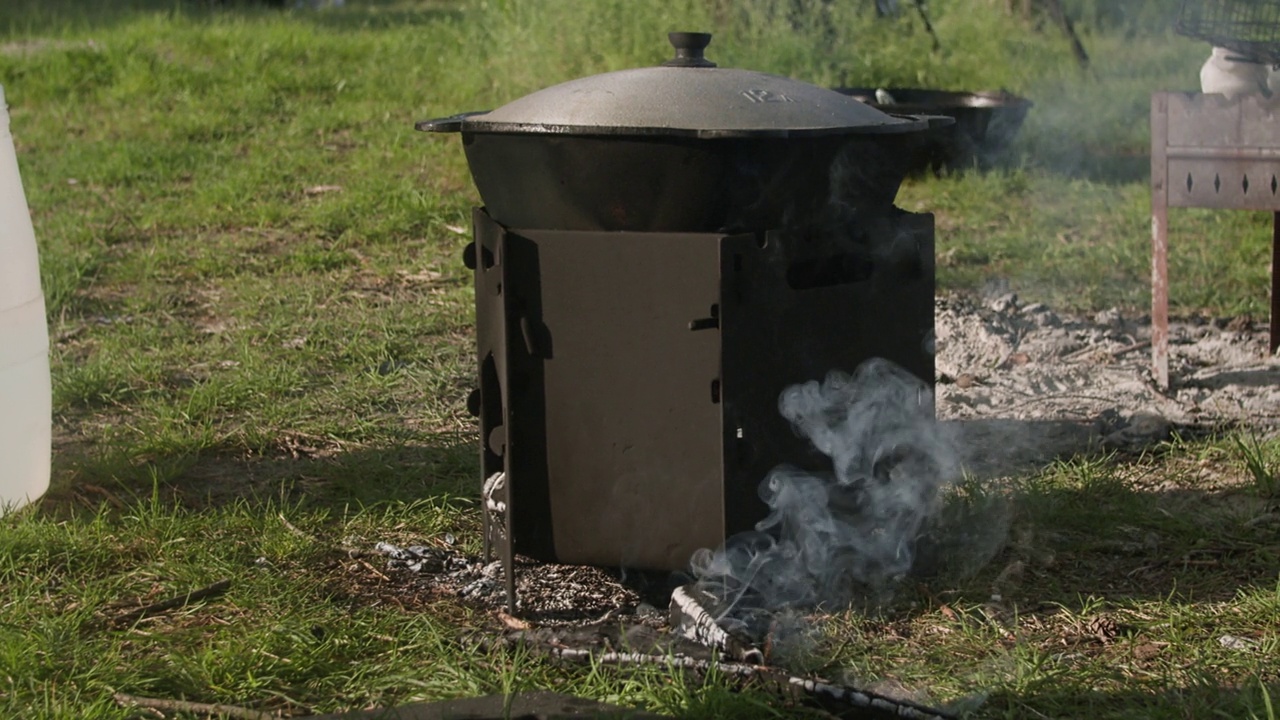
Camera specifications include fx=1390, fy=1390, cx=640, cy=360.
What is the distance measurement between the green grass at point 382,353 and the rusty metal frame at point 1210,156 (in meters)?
0.83

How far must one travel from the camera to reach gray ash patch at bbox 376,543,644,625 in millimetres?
3010

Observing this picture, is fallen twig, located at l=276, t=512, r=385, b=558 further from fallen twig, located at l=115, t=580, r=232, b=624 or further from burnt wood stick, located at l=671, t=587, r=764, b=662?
burnt wood stick, located at l=671, t=587, r=764, b=662

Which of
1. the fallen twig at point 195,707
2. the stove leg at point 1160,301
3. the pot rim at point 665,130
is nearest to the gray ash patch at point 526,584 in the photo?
the fallen twig at point 195,707

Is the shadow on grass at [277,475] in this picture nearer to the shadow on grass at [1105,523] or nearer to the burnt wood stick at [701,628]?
the burnt wood stick at [701,628]

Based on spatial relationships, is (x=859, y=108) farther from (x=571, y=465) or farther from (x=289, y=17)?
(x=289, y=17)

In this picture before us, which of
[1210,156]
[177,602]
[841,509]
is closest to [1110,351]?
[1210,156]

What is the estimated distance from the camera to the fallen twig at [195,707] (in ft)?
8.02

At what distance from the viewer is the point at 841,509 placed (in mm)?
3016

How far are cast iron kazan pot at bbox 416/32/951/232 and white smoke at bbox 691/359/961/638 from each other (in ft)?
1.31

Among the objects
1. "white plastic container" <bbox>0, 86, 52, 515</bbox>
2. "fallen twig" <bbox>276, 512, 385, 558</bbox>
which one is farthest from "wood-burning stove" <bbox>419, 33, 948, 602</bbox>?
"white plastic container" <bbox>0, 86, 52, 515</bbox>

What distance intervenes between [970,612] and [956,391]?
5.30ft

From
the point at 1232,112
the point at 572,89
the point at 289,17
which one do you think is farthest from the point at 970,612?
the point at 289,17

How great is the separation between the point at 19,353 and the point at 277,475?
2.42 ft

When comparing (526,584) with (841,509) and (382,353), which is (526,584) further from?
(382,353)
